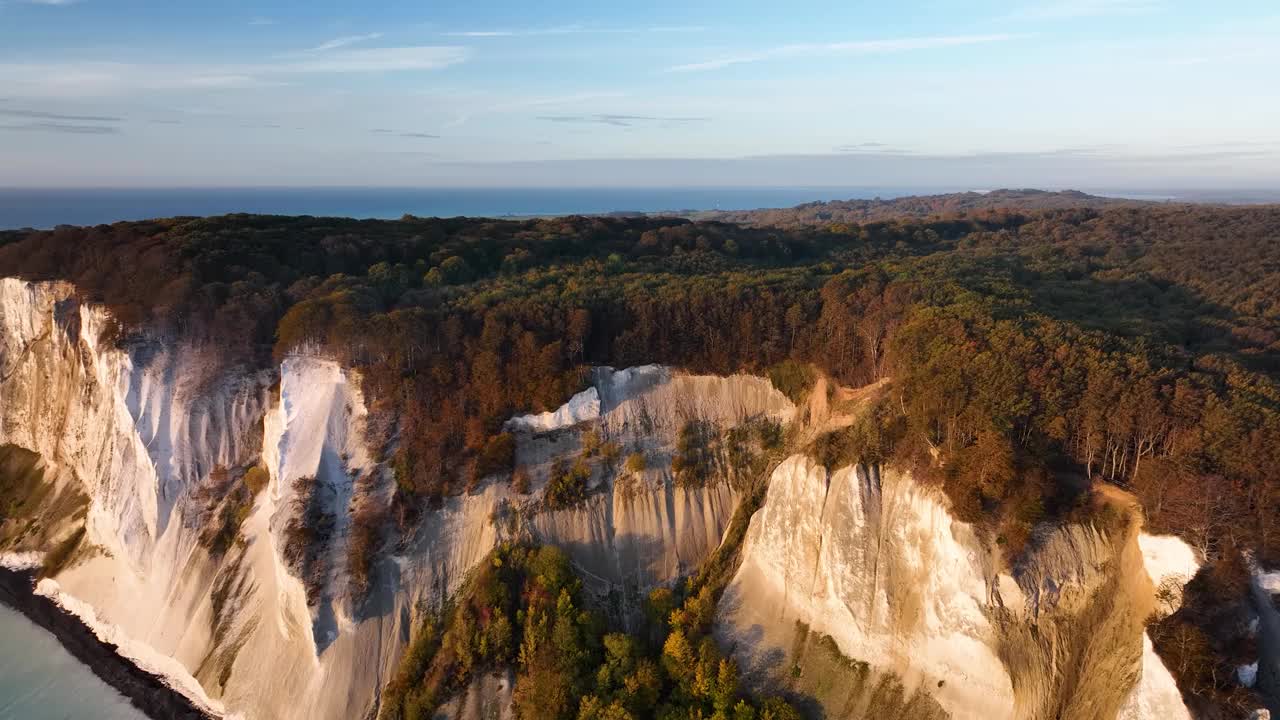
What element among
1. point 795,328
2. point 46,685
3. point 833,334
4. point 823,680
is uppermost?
point 795,328

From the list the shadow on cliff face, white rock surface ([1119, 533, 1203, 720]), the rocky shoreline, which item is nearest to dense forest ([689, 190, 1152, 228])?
the shadow on cliff face

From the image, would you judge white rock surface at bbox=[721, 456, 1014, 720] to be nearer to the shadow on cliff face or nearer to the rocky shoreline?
the shadow on cliff face

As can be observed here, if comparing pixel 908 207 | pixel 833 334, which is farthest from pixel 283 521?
pixel 908 207

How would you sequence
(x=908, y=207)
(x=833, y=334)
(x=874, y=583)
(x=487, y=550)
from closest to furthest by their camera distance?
(x=874, y=583) < (x=487, y=550) < (x=833, y=334) < (x=908, y=207)

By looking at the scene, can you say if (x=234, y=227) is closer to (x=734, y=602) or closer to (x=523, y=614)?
(x=523, y=614)

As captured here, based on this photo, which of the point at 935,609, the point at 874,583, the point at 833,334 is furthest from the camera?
the point at 833,334

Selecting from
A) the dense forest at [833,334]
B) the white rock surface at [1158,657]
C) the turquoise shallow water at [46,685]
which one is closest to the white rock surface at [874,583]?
the dense forest at [833,334]

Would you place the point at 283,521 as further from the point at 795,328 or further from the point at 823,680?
the point at 795,328
